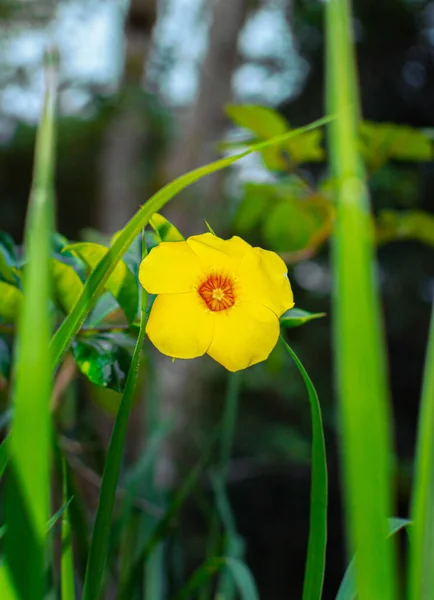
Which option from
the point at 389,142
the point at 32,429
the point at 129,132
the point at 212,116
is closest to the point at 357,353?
the point at 32,429

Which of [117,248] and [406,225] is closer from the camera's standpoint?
[117,248]

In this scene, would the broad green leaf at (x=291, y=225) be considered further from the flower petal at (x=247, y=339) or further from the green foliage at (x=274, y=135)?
the flower petal at (x=247, y=339)

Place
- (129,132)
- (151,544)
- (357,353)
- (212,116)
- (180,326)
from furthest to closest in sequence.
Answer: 1. (129,132)
2. (212,116)
3. (151,544)
4. (180,326)
5. (357,353)

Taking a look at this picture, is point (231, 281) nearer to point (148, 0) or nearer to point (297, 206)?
point (297, 206)

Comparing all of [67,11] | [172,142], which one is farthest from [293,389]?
[67,11]

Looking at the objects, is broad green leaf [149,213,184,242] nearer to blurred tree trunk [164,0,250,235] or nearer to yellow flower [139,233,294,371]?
yellow flower [139,233,294,371]

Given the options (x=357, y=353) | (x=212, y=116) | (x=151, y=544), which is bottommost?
(x=151, y=544)

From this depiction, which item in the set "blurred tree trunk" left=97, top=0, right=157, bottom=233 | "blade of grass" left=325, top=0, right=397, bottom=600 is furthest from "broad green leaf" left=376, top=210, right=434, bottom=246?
"blurred tree trunk" left=97, top=0, right=157, bottom=233

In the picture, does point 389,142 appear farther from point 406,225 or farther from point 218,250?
point 218,250
